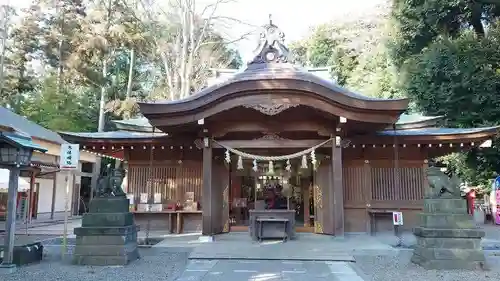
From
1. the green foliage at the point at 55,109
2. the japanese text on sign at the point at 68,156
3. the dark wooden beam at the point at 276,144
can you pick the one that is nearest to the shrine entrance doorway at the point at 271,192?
the dark wooden beam at the point at 276,144

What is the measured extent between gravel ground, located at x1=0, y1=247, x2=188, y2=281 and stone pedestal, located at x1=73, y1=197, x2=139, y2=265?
0.20 metres

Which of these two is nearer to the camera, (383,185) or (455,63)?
(383,185)

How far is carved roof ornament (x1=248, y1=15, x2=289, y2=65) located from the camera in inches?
423

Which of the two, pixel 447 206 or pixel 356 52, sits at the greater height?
pixel 356 52

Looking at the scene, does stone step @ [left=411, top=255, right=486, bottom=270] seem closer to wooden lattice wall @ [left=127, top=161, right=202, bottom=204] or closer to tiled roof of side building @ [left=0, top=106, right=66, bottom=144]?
wooden lattice wall @ [left=127, top=161, right=202, bottom=204]

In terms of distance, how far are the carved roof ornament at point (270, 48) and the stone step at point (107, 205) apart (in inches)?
212

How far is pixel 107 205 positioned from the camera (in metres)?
7.43

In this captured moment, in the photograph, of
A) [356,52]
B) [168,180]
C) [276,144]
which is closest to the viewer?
[276,144]

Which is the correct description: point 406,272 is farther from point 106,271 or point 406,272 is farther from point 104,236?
point 104,236

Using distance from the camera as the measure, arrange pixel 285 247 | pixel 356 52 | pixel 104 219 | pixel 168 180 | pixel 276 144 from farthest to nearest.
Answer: pixel 356 52 < pixel 168 180 < pixel 276 144 < pixel 285 247 < pixel 104 219

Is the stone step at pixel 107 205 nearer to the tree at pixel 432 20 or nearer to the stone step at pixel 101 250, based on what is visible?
the stone step at pixel 101 250

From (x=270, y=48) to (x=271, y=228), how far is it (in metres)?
4.98

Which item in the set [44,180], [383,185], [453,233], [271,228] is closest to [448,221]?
[453,233]

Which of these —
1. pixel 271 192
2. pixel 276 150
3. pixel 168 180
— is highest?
pixel 276 150
